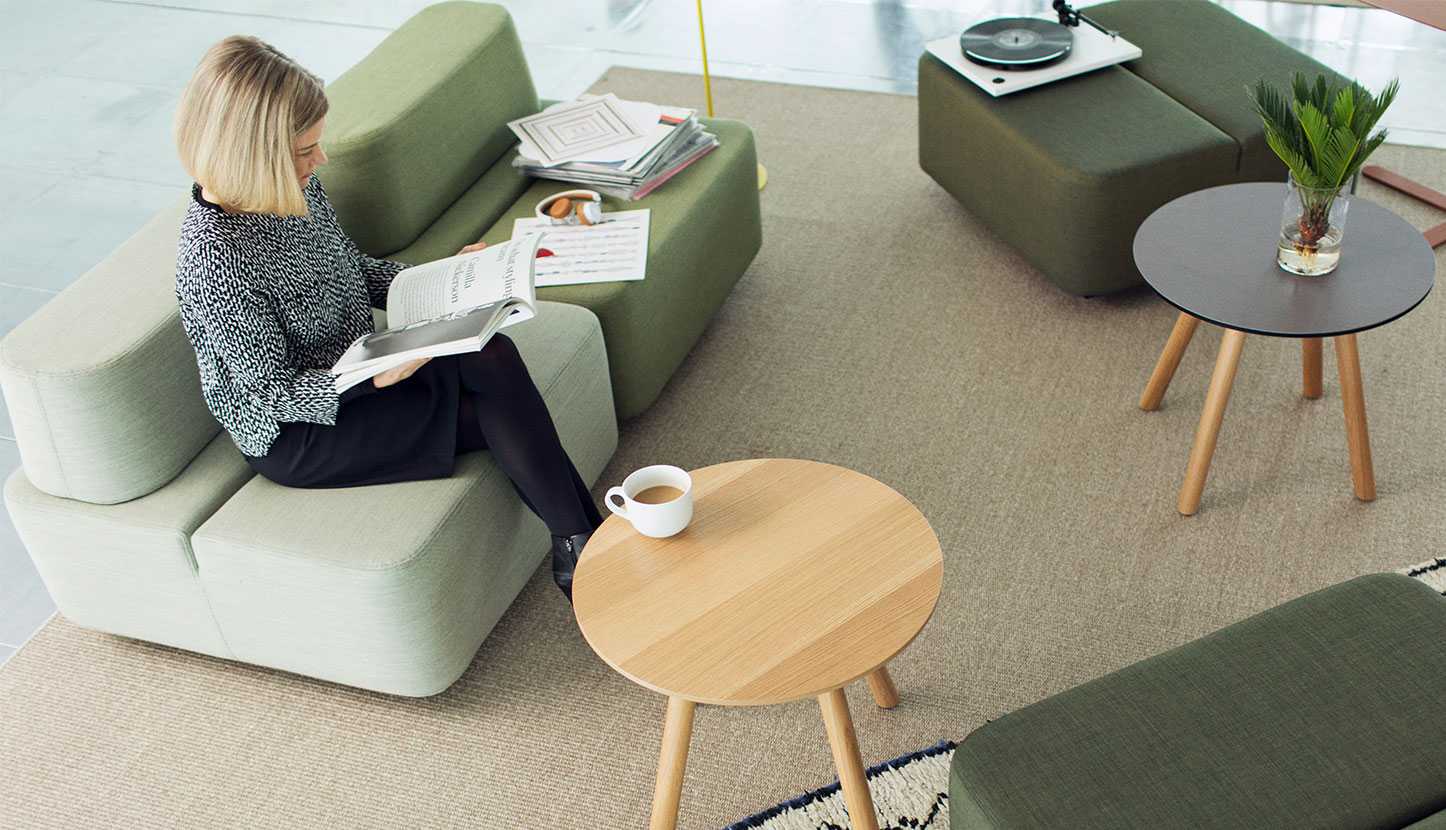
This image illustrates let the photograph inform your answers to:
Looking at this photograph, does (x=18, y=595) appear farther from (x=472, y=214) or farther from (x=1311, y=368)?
(x=1311, y=368)

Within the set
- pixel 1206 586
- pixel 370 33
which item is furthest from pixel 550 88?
pixel 1206 586

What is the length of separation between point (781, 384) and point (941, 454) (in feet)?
1.44

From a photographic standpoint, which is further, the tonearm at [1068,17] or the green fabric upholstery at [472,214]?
the tonearm at [1068,17]

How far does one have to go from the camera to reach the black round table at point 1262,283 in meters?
2.43

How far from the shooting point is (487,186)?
3189 mm

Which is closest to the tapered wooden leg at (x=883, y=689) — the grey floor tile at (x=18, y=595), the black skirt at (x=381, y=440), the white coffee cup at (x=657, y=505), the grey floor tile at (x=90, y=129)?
the white coffee cup at (x=657, y=505)

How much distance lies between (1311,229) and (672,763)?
148 centimetres

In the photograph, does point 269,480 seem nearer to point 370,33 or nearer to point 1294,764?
point 1294,764

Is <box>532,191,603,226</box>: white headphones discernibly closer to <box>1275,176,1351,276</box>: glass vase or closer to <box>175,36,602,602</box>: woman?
<box>175,36,602,602</box>: woman

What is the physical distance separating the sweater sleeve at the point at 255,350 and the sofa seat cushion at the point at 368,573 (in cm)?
17

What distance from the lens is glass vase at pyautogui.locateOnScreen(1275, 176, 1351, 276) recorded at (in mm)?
2430

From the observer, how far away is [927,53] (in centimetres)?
362

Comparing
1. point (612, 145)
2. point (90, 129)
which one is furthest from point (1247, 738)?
point (90, 129)

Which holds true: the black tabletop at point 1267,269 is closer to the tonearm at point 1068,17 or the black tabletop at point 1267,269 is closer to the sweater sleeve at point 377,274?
the tonearm at point 1068,17
